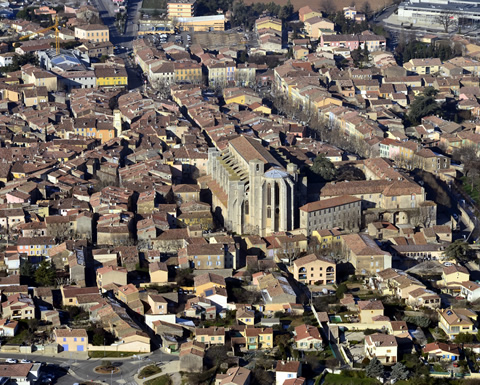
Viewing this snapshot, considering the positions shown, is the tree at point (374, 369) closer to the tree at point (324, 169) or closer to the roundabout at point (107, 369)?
the roundabout at point (107, 369)

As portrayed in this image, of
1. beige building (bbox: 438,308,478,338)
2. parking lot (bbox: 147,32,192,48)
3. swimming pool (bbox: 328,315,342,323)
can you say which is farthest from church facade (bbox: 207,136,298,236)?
parking lot (bbox: 147,32,192,48)

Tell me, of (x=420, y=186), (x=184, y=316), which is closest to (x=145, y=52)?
(x=420, y=186)

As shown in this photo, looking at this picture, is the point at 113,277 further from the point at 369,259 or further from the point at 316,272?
the point at 369,259

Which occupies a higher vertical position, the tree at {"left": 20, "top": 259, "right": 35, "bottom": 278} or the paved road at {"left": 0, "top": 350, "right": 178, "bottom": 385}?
the tree at {"left": 20, "top": 259, "right": 35, "bottom": 278}

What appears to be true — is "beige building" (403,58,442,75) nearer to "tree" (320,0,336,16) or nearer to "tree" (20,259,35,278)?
"tree" (320,0,336,16)

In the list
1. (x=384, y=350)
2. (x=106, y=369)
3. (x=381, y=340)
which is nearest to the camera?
(x=106, y=369)

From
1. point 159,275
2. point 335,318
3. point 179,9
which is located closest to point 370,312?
point 335,318

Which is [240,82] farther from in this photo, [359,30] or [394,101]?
[359,30]
